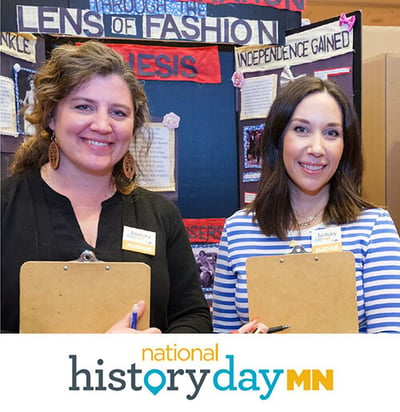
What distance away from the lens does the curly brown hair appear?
1216mm

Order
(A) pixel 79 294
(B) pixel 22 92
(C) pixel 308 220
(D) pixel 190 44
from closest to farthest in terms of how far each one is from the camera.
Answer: (A) pixel 79 294
(C) pixel 308 220
(B) pixel 22 92
(D) pixel 190 44

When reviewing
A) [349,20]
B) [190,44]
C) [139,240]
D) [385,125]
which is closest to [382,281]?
[139,240]

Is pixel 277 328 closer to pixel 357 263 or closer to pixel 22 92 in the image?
pixel 357 263

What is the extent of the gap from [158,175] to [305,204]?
93 cm

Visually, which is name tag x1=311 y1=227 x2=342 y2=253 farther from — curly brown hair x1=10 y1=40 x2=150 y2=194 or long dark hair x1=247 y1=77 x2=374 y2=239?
curly brown hair x1=10 y1=40 x2=150 y2=194

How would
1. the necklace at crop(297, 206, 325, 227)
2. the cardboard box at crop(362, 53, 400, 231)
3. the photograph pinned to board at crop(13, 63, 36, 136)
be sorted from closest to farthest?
the necklace at crop(297, 206, 325, 227)
the photograph pinned to board at crop(13, 63, 36, 136)
the cardboard box at crop(362, 53, 400, 231)

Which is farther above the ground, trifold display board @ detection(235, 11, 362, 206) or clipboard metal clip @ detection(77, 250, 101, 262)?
trifold display board @ detection(235, 11, 362, 206)

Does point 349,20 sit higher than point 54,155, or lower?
higher

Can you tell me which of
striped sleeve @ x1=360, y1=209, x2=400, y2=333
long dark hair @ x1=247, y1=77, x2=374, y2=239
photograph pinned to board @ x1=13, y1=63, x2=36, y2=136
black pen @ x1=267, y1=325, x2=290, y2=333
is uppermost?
photograph pinned to board @ x1=13, y1=63, x2=36, y2=136

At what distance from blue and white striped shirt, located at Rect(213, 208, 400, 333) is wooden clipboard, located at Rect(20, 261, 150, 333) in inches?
12.6

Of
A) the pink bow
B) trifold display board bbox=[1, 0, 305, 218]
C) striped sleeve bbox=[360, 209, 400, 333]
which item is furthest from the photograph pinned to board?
striped sleeve bbox=[360, 209, 400, 333]

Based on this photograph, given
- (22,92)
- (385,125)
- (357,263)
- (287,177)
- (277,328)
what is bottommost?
(277,328)

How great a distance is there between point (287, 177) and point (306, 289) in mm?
380

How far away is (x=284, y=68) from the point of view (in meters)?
2.17
